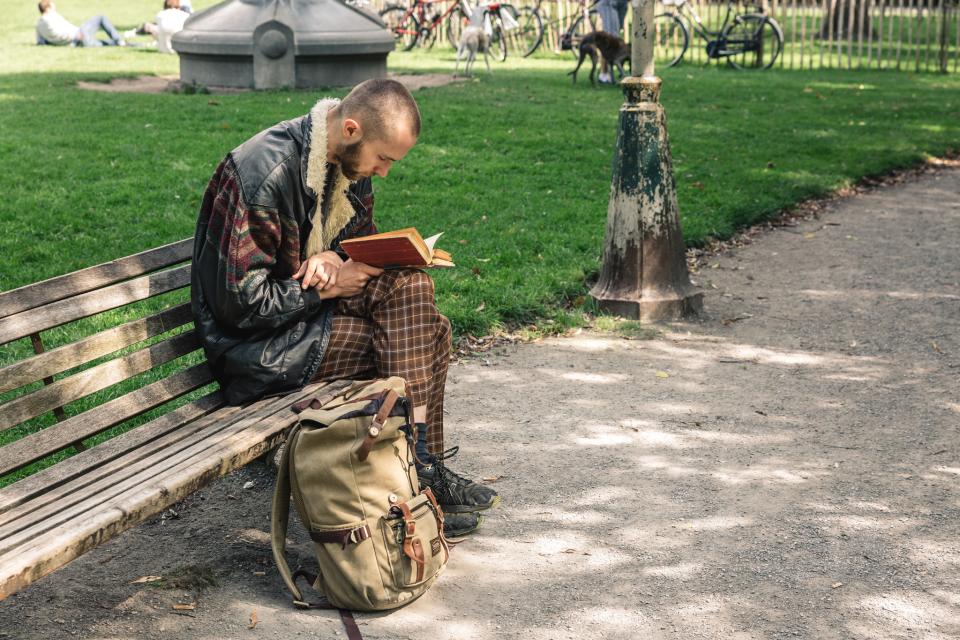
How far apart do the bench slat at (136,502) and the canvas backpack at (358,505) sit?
148 mm

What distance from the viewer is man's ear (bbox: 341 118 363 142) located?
11.7 feet

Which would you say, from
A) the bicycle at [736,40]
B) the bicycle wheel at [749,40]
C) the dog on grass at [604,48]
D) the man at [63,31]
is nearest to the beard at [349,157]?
the dog on grass at [604,48]

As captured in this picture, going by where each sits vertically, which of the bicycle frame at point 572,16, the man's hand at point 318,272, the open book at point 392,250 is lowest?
the man's hand at point 318,272

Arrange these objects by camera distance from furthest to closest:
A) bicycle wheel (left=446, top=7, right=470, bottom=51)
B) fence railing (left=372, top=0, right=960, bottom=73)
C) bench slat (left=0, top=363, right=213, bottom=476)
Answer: bicycle wheel (left=446, top=7, right=470, bottom=51) → fence railing (left=372, top=0, right=960, bottom=73) → bench slat (left=0, top=363, right=213, bottom=476)

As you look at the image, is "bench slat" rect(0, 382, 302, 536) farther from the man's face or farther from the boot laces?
the man's face

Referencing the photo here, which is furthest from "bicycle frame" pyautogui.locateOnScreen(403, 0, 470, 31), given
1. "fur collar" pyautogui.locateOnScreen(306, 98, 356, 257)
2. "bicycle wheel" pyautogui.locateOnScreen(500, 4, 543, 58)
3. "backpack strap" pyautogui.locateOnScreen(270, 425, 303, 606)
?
"backpack strap" pyautogui.locateOnScreen(270, 425, 303, 606)

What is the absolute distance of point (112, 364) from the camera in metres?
3.49

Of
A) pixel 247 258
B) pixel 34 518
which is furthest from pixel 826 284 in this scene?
pixel 34 518

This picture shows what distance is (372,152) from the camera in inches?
143

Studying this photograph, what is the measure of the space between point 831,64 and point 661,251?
1353 cm

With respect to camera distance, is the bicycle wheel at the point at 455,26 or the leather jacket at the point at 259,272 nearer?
the leather jacket at the point at 259,272

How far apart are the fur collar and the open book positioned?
0.34 ft

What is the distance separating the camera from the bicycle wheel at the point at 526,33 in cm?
1980

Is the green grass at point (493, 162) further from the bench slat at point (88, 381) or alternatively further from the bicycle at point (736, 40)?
the bicycle at point (736, 40)
